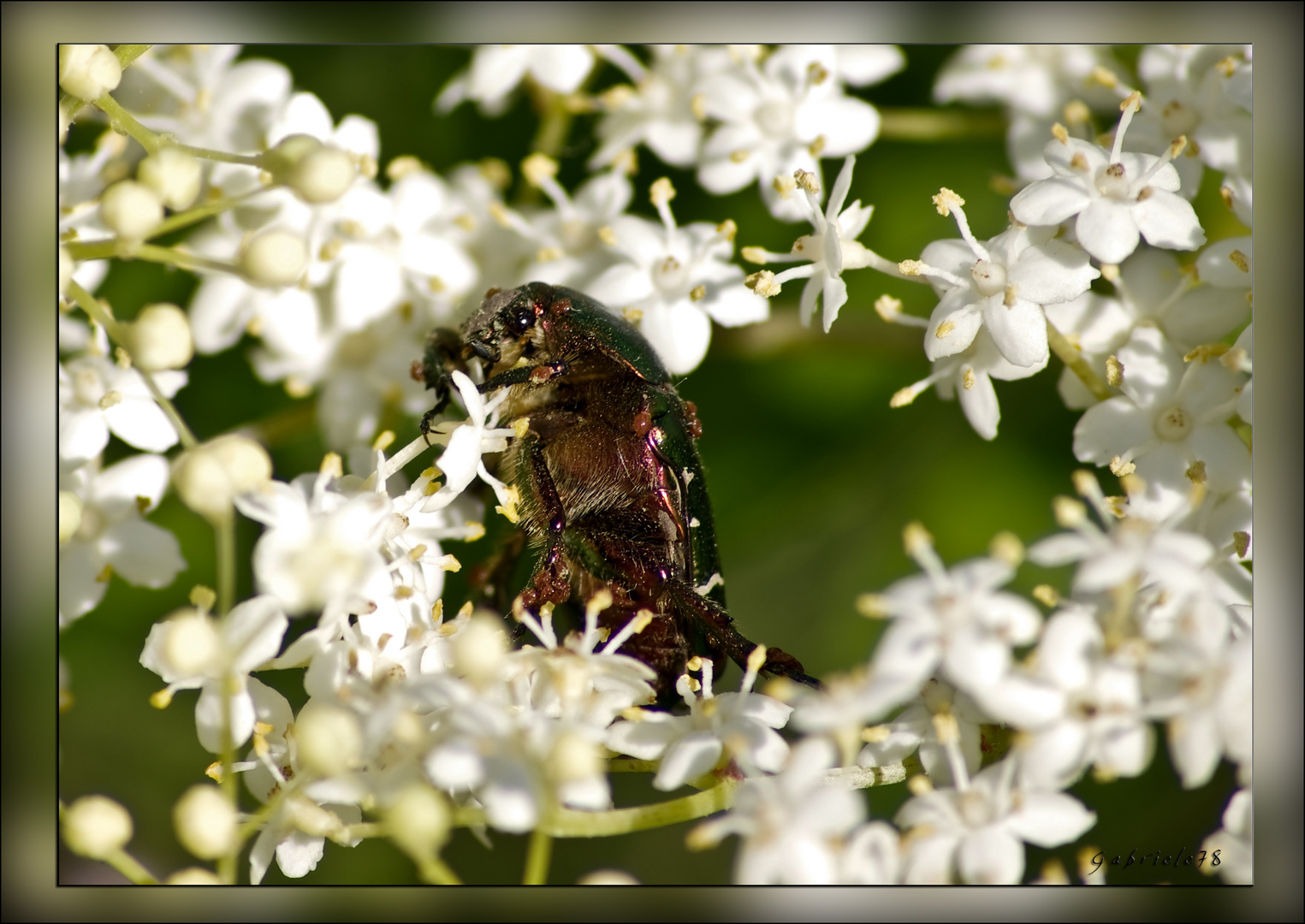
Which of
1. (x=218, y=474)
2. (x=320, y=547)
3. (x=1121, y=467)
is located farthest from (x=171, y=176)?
(x=1121, y=467)

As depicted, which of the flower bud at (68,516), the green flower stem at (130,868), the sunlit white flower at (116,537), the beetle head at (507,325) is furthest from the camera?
the beetle head at (507,325)

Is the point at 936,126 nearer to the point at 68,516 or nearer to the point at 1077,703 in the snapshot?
the point at 1077,703

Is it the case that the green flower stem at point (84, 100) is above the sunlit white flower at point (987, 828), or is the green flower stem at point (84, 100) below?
above

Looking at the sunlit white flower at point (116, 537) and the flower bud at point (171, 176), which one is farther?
the sunlit white flower at point (116, 537)

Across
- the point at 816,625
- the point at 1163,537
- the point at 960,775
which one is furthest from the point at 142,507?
the point at 1163,537

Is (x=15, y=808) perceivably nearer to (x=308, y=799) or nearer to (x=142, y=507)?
(x=308, y=799)

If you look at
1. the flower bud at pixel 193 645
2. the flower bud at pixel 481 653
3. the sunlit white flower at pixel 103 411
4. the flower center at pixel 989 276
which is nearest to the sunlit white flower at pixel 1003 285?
the flower center at pixel 989 276

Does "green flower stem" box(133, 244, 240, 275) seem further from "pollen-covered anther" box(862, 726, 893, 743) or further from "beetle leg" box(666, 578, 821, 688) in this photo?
"pollen-covered anther" box(862, 726, 893, 743)

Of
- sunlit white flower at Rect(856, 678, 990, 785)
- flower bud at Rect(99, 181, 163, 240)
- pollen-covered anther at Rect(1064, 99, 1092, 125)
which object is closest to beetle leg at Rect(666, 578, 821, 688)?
sunlit white flower at Rect(856, 678, 990, 785)

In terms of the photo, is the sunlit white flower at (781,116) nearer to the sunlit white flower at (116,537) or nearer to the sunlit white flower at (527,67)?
the sunlit white flower at (527,67)
